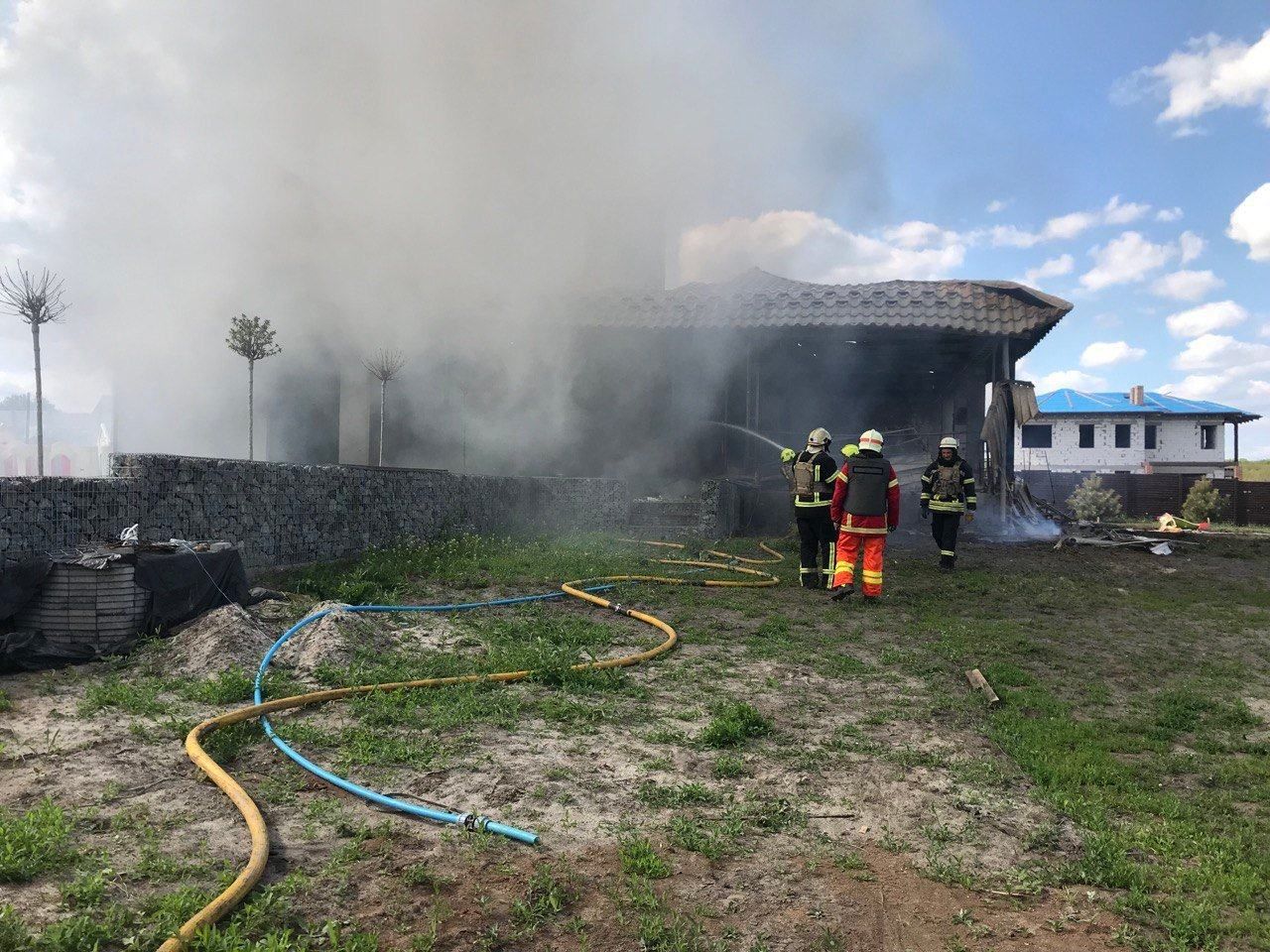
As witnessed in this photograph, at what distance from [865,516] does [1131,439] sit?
1406 inches

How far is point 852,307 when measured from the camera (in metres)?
14.2

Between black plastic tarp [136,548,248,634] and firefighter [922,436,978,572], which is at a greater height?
firefighter [922,436,978,572]

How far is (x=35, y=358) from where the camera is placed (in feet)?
33.8

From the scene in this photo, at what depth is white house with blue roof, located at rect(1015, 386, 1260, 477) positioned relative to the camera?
1435 inches

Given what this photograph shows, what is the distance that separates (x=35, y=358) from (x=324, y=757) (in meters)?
9.59

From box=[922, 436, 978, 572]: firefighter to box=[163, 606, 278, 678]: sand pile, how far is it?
830 centimetres

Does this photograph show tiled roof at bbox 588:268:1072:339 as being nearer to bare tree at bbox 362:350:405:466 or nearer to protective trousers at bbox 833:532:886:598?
bare tree at bbox 362:350:405:466

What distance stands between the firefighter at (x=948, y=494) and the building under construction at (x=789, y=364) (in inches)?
152

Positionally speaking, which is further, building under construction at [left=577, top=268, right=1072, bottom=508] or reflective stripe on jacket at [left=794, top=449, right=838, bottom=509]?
building under construction at [left=577, top=268, right=1072, bottom=508]

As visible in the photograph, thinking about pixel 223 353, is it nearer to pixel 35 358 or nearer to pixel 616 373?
pixel 35 358

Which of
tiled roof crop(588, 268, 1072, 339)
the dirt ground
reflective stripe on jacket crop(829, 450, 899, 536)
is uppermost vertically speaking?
tiled roof crop(588, 268, 1072, 339)

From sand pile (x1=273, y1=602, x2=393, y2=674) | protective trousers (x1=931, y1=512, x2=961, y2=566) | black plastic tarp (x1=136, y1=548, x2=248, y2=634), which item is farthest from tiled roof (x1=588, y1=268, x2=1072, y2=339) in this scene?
sand pile (x1=273, y1=602, x2=393, y2=674)

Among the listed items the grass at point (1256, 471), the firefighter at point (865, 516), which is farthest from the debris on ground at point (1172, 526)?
the grass at point (1256, 471)

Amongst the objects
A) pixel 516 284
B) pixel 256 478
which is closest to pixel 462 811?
pixel 256 478
